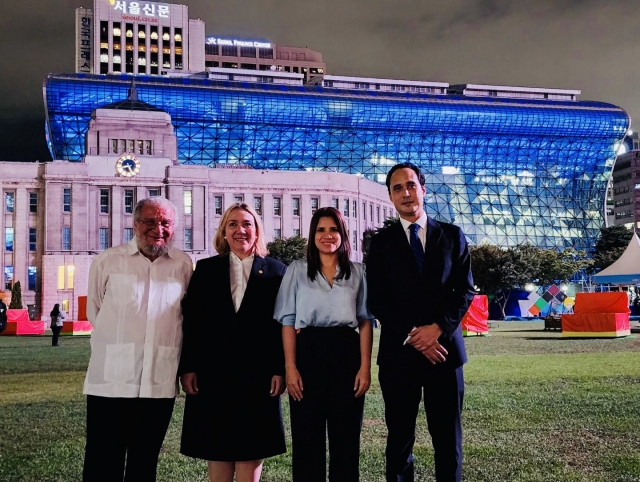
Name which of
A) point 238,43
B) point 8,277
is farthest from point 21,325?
point 238,43

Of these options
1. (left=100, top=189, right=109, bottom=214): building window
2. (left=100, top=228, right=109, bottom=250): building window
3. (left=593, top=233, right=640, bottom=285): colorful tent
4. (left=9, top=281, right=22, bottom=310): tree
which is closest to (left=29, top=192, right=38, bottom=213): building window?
(left=100, top=189, right=109, bottom=214): building window

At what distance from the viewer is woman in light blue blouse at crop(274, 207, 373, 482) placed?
473 centimetres

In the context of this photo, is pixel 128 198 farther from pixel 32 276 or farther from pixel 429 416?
pixel 429 416

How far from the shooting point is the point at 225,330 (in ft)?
15.8

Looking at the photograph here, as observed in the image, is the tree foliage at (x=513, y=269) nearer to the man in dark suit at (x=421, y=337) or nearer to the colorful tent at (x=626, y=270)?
the colorful tent at (x=626, y=270)

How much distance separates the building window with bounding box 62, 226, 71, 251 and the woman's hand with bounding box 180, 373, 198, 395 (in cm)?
6952

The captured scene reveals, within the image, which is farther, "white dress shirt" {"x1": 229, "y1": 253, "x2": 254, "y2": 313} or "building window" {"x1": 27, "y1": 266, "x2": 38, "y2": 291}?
"building window" {"x1": 27, "y1": 266, "x2": 38, "y2": 291}

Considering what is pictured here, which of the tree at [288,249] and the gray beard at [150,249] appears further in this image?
the tree at [288,249]

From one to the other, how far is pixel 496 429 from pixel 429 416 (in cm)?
344

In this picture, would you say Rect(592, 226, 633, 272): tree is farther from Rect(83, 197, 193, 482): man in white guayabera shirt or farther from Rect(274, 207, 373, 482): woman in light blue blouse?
Rect(83, 197, 193, 482): man in white guayabera shirt

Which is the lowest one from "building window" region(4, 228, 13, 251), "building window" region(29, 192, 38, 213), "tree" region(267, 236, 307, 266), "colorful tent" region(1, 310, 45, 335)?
"colorful tent" region(1, 310, 45, 335)

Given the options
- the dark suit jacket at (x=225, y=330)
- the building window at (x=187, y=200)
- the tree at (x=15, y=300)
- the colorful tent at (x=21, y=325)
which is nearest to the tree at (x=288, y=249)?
the building window at (x=187, y=200)

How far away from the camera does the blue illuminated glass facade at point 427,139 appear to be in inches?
3511

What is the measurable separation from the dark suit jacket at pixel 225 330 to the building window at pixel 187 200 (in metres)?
69.8
